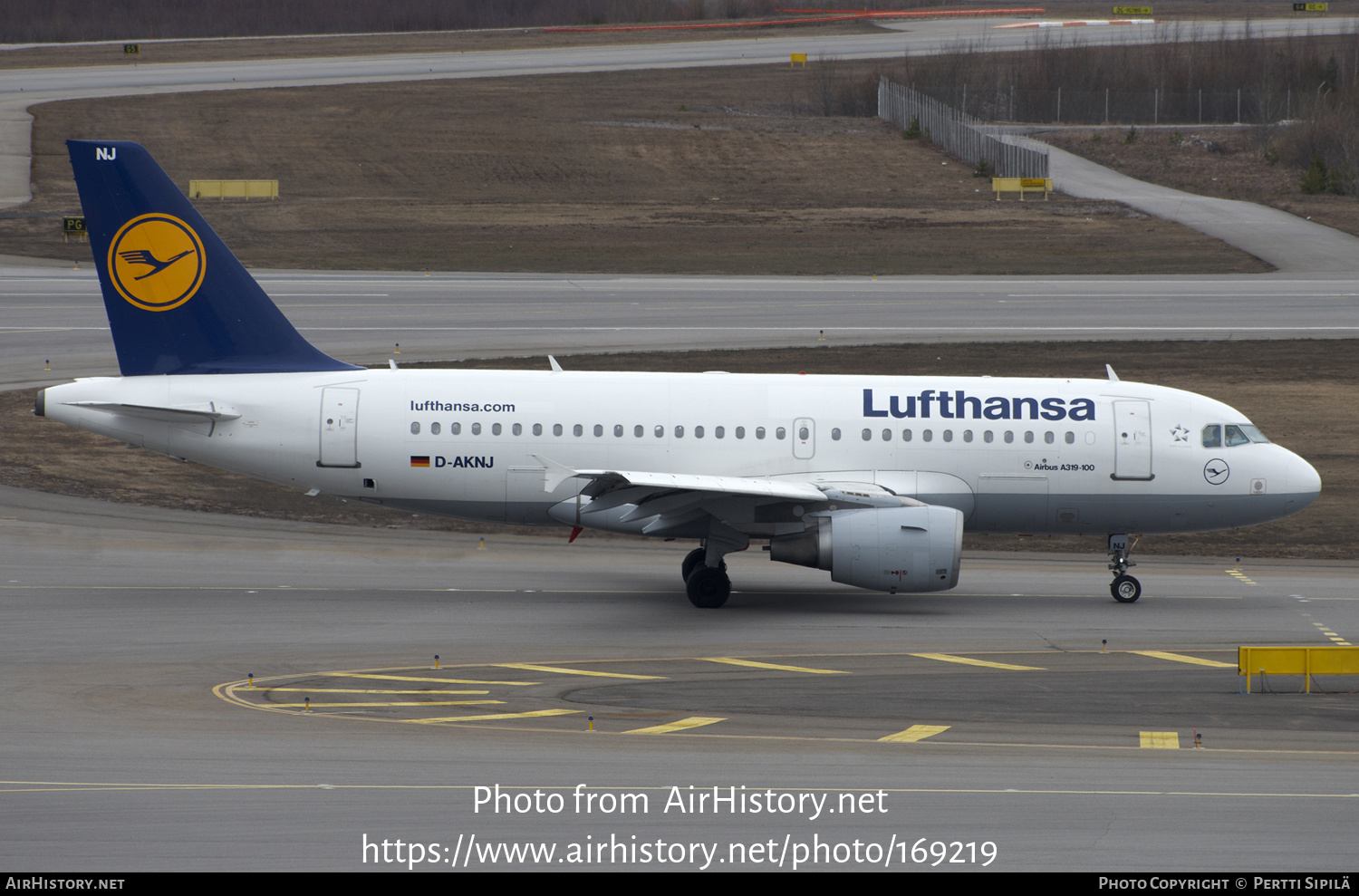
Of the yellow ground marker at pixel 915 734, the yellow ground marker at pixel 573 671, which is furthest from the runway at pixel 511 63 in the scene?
the yellow ground marker at pixel 915 734

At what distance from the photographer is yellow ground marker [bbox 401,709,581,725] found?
757 inches

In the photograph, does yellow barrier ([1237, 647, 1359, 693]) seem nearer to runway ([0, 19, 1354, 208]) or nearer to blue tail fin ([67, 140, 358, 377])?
blue tail fin ([67, 140, 358, 377])

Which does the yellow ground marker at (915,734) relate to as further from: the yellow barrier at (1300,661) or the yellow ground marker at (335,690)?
the yellow ground marker at (335,690)

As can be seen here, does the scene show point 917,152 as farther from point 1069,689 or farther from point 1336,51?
point 1069,689

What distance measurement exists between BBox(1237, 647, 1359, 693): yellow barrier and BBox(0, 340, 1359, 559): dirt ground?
33.0 ft

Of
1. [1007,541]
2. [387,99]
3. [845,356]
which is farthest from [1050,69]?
[1007,541]

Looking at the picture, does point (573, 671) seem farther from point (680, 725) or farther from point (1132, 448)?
point (1132, 448)

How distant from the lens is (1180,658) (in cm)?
2312

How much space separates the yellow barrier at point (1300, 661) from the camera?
2102 centimetres

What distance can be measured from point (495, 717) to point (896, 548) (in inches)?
333

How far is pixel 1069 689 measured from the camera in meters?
21.2

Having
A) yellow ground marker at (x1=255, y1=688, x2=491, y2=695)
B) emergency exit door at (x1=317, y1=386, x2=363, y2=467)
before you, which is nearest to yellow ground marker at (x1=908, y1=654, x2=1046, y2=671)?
yellow ground marker at (x1=255, y1=688, x2=491, y2=695)

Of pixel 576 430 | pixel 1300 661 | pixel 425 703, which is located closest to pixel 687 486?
pixel 576 430

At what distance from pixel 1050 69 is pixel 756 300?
7074 cm
